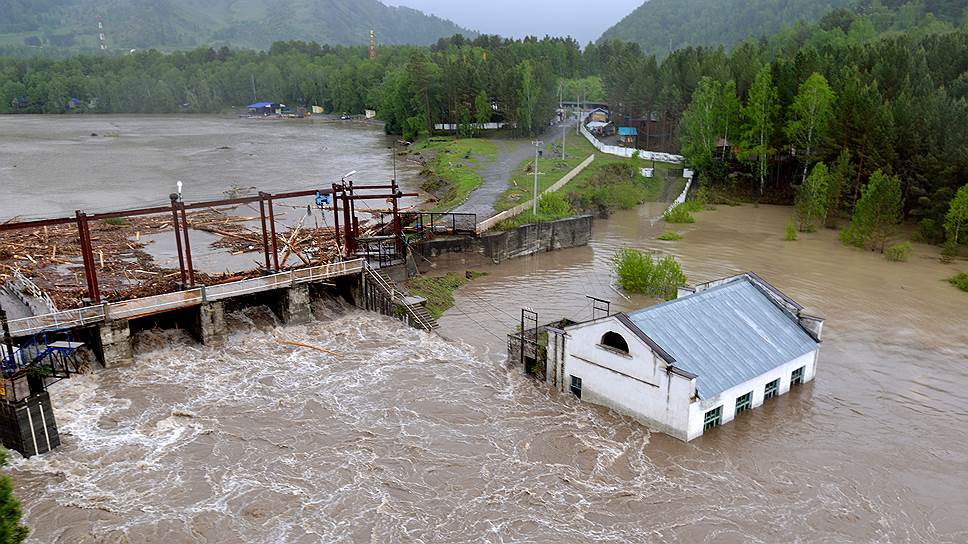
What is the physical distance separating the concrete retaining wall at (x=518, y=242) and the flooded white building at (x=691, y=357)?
16.9m

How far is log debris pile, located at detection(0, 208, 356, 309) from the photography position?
38.2 metres

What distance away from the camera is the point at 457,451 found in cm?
2561

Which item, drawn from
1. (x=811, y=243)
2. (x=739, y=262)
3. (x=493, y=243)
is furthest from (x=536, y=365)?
(x=811, y=243)

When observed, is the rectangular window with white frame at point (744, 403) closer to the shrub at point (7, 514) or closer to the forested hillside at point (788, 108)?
the shrub at point (7, 514)

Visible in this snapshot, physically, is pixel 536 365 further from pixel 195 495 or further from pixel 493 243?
pixel 493 243

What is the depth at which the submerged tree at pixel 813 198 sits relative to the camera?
5675cm

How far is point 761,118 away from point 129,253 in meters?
55.8

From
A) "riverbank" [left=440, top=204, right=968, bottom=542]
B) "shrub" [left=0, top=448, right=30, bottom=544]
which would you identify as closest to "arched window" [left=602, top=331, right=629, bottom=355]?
"riverbank" [left=440, top=204, right=968, bottom=542]

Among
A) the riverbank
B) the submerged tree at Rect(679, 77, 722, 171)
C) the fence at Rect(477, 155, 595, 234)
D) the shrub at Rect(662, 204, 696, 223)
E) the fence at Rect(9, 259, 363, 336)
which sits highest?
the submerged tree at Rect(679, 77, 722, 171)

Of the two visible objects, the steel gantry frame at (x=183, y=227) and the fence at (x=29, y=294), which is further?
the fence at (x=29, y=294)

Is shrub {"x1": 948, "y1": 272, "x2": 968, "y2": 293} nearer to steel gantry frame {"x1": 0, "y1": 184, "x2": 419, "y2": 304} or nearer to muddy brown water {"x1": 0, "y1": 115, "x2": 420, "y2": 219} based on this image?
steel gantry frame {"x1": 0, "y1": 184, "x2": 419, "y2": 304}

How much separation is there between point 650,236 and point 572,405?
103 ft

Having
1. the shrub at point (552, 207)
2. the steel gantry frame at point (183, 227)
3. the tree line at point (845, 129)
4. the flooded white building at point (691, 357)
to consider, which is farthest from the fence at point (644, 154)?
the flooded white building at point (691, 357)

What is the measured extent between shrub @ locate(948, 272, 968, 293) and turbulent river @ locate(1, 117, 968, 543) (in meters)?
6.70
